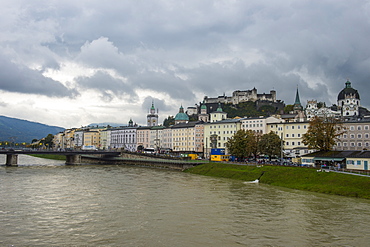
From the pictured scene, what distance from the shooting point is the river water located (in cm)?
2473

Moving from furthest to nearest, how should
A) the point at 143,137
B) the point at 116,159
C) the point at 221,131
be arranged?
the point at 143,137 → the point at 116,159 → the point at 221,131

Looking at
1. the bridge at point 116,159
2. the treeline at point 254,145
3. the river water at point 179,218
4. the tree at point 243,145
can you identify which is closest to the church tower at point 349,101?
the treeline at point 254,145

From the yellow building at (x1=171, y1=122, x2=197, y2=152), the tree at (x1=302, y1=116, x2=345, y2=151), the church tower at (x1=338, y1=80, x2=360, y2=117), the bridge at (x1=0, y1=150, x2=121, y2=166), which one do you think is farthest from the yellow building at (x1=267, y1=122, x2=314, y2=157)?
the church tower at (x1=338, y1=80, x2=360, y2=117)

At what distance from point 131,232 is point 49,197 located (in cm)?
1885

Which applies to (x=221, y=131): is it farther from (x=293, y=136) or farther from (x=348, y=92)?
(x=348, y=92)

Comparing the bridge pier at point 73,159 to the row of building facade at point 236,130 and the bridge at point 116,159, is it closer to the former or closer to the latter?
the bridge at point 116,159

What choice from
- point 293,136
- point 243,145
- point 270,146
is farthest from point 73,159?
point 293,136

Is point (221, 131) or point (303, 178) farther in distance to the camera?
point (221, 131)

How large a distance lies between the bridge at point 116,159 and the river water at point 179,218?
4492 centimetres

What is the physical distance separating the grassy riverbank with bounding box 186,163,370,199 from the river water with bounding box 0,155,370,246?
116 inches

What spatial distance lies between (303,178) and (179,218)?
29110 mm

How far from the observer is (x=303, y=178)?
53.7m

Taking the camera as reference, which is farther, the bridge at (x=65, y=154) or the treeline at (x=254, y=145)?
the bridge at (x=65, y=154)

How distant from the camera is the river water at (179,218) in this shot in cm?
2473
